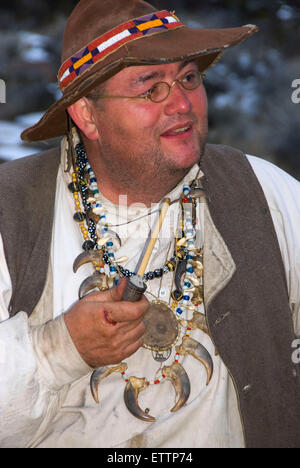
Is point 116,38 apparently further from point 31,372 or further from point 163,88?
point 31,372

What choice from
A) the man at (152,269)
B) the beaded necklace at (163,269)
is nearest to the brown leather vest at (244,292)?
the man at (152,269)

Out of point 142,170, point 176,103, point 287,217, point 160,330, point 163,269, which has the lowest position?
point 160,330

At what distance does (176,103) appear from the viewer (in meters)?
2.45

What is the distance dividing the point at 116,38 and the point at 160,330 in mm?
1190

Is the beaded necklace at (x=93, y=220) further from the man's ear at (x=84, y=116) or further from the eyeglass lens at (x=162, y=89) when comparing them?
the eyeglass lens at (x=162, y=89)

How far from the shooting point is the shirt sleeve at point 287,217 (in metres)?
2.69

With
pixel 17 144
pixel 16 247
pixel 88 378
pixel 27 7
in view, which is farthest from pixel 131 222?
pixel 27 7

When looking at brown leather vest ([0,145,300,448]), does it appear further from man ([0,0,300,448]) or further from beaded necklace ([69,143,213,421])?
beaded necklace ([69,143,213,421])

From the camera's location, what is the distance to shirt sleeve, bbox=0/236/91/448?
7.29 ft

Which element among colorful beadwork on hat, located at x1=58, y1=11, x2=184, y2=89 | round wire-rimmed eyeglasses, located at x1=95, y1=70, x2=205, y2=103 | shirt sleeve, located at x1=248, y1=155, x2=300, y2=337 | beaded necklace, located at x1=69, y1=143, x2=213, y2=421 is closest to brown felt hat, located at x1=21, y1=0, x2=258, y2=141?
colorful beadwork on hat, located at x1=58, y1=11, x2=184, y2=89

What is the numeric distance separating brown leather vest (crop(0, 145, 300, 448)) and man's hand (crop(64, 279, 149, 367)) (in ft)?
1.09

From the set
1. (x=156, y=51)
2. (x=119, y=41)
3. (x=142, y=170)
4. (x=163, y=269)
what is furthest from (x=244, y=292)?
(x=119, y=41)
